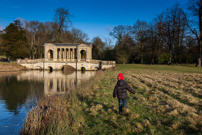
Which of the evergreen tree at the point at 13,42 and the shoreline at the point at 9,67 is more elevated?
the evergreen tree at the point at 13,42

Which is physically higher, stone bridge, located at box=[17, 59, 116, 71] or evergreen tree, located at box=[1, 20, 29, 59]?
evergreen tree, located at box=[1, 20, 29, 59]

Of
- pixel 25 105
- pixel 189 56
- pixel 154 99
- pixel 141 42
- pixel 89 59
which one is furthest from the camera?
pixel 141 42

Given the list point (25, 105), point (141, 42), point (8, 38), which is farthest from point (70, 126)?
point (8, 38)

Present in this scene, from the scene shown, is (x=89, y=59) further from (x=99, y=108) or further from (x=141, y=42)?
(x=99, y=108)

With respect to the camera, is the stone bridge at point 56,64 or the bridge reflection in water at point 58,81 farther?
the stone bridge at point 56,64

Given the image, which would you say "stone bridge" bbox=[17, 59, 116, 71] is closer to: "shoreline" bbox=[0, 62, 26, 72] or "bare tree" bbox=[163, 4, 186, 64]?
"shoreline" bbox=[0, 62, 26, 72]

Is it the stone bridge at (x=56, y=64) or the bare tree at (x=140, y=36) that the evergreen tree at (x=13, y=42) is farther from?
the bare tree at (x=140, y=36)

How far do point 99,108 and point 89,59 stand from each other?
117 ft

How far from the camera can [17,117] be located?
889 centimetres

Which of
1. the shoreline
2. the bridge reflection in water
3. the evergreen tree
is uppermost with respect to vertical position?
the evergreen tree

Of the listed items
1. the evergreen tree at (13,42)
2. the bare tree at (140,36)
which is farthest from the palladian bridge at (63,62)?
the bare tree at (140,36)

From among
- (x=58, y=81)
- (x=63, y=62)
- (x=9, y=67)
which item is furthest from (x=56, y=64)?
(x=58, y=81)

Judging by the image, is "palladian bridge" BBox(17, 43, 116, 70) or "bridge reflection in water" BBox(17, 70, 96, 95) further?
"palladian bridge" BBox(17, 43, 116, 70)

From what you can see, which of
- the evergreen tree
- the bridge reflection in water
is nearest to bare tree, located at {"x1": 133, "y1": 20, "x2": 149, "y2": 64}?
the bridge reflection in water
